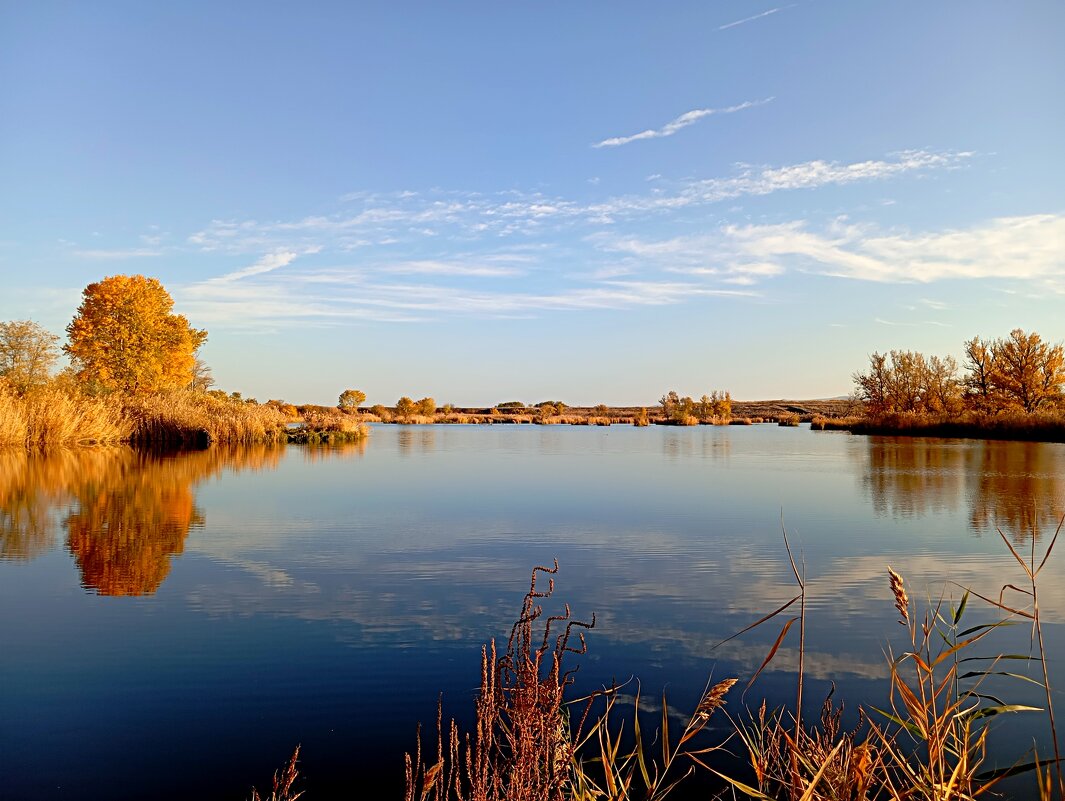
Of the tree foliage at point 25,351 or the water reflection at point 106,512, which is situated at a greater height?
the tree foliage at point 25,351

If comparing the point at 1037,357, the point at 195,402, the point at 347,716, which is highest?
the point at 1037,357

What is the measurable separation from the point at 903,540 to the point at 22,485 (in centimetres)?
1161

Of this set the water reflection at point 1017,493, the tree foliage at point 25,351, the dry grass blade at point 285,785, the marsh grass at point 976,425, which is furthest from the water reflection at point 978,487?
the tree foliage at point 25,351

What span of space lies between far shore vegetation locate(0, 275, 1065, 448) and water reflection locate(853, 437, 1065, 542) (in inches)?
420

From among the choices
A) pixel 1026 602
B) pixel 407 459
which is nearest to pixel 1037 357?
pixel 407 459

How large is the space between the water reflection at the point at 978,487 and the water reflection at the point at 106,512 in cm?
649

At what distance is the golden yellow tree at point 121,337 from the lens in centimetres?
2719

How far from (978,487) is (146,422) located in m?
22.2

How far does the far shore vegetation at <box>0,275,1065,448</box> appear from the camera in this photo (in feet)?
66.7

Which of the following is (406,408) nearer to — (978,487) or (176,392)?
(176,392)

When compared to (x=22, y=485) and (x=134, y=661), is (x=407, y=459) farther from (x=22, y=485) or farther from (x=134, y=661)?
(x=134, y=661)

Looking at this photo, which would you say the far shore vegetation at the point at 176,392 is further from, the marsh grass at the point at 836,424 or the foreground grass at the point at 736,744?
the foreground grass at the point at 736,744

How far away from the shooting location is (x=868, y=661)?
12.2ft

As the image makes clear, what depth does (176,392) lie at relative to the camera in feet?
86.3
